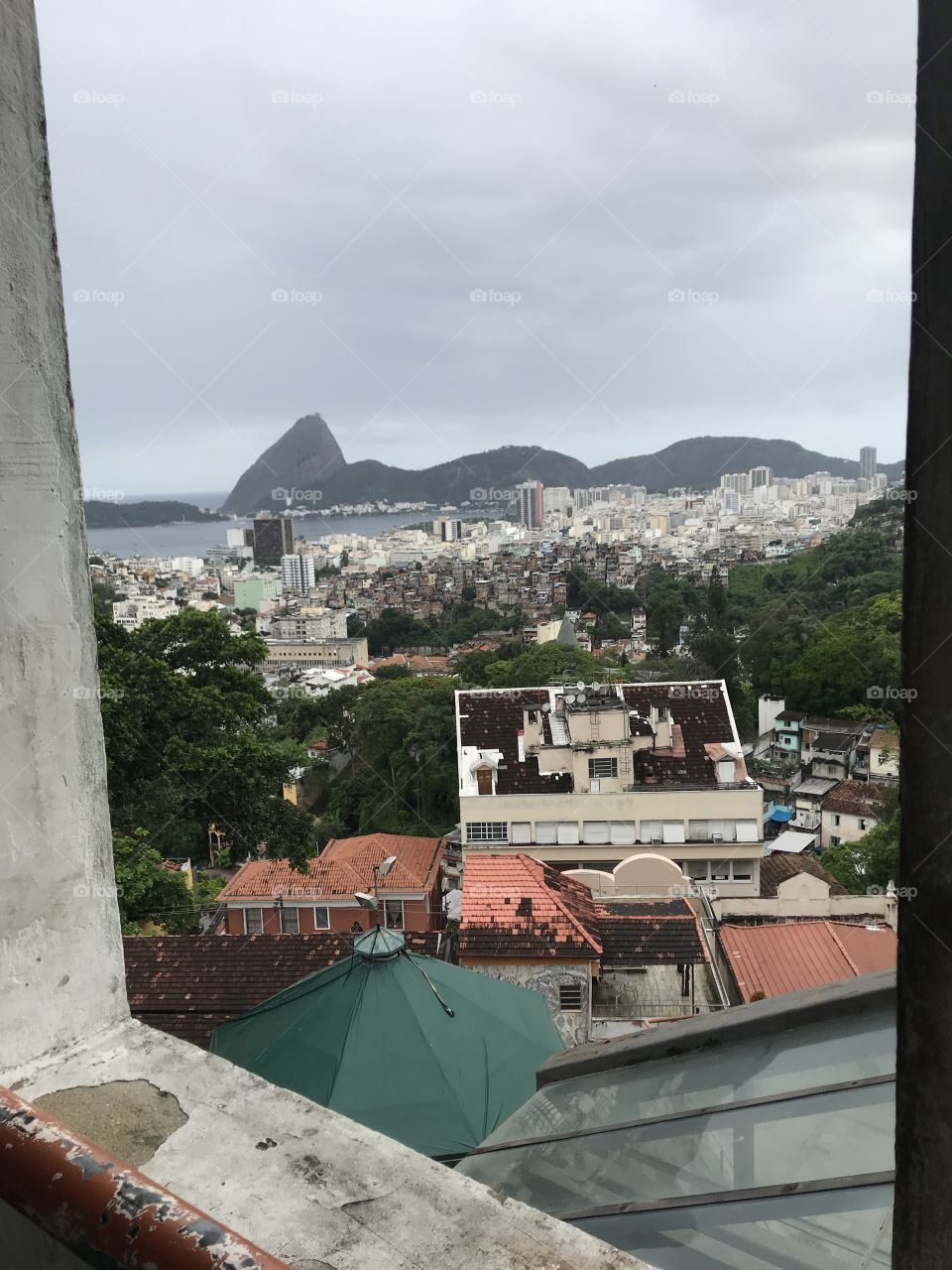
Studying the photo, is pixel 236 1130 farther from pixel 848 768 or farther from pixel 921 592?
pixel 848 768

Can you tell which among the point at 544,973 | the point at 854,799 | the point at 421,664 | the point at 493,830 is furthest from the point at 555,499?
the point at 544,973

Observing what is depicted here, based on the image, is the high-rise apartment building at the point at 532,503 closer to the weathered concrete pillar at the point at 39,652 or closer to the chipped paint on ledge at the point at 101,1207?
the weathered concrete pillar at the point at 39,652

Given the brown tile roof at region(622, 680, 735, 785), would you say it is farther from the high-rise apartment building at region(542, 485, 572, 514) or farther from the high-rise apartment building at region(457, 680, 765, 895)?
the high-rise apartment building at region(542, 485, 572, 514)

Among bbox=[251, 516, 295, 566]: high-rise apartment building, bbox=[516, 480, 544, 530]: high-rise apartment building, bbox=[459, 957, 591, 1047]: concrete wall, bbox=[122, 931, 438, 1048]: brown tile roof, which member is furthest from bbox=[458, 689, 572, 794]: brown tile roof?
bbox=[516, 480, 544, 530]: high-rise apartment building

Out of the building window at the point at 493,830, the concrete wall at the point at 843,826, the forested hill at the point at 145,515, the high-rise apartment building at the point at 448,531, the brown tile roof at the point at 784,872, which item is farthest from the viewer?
the forested hill at the point at 145,515

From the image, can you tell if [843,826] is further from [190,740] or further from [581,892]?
[190,740]

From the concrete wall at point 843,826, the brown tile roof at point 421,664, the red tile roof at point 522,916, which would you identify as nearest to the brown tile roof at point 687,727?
the red tile roof at point 522,916
